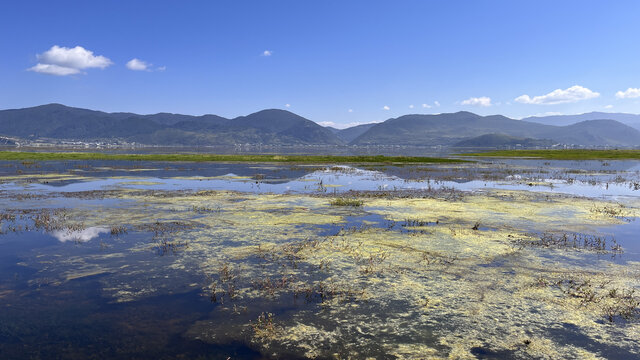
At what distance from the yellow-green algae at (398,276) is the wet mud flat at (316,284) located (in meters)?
0.05

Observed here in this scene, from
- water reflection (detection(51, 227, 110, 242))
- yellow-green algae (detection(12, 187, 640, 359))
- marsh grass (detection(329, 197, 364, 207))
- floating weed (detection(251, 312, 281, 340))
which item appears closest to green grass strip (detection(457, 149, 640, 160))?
yellow-green algae (detection(12, 187, 640, 359))

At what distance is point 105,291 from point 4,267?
193 inches

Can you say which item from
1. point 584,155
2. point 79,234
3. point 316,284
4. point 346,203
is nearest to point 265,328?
point 316,284

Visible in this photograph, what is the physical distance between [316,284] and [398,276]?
2.79 m

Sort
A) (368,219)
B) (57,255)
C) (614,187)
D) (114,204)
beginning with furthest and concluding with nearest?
(614,187) < (114,204) < (368,219) < (57,255)

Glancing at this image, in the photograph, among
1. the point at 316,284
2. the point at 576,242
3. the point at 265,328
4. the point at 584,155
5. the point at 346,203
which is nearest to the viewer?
the point at 265,328

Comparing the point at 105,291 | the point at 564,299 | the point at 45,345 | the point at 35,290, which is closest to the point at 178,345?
the point at 45,345

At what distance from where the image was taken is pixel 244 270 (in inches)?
492

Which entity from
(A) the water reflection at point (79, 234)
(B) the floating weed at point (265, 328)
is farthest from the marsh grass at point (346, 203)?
(B) the floating weed at point (265, 328)

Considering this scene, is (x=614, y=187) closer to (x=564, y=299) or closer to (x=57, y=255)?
(x=564, y=299)

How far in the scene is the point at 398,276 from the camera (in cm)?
1212

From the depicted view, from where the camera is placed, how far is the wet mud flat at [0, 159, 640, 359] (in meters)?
8.03

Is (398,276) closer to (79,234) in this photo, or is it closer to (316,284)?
(316,284)

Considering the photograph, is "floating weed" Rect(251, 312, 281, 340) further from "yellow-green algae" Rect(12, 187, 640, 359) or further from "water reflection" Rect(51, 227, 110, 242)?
"water reflection" Rect(51, 227, 110, 242)
